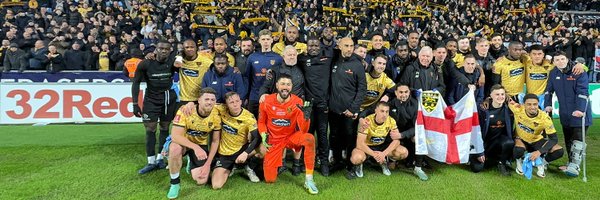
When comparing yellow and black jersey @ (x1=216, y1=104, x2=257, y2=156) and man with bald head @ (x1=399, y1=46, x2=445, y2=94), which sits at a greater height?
man with bald head @ (x1=399, y1=46, x2=445, y2=94)

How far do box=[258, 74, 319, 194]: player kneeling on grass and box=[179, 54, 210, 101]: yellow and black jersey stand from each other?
1142 mm

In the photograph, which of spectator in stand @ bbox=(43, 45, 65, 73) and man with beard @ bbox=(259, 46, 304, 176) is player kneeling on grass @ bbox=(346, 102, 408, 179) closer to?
man with beard @ bbox=(259, 46, 304, 176)

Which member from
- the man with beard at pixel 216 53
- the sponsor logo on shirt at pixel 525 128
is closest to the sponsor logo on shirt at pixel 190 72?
the man with beard at pixel 216 53

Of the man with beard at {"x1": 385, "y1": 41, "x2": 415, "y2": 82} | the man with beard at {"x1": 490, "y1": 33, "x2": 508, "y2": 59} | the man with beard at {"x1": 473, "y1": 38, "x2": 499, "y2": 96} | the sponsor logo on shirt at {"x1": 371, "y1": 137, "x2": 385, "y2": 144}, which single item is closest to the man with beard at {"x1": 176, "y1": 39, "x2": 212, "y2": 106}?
the sponsor logo on shirt at {"x1": 371, "y1": 137, "x2": 385, "y2": 144}

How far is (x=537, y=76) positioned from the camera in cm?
604

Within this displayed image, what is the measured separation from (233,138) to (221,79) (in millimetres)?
808

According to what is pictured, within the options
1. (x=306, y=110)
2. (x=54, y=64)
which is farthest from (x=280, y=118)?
(x=54, y=64)

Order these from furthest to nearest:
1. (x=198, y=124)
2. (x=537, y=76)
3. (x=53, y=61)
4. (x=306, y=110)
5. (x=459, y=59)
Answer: (x=53, y=61) → (x=459, y=59) → (x=537, y=76) → (x=306, y=110) → (x=198, y=124)

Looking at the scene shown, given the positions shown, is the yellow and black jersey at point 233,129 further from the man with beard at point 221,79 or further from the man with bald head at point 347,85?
the man with bald head at point 347,85

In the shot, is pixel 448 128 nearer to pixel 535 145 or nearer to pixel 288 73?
pixel 535 145

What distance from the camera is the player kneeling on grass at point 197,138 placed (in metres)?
4.75

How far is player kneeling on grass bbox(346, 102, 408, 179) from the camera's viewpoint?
539cm

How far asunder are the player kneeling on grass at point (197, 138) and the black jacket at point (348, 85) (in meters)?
1.54

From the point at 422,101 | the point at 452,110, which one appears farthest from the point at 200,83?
the point at 452,110
